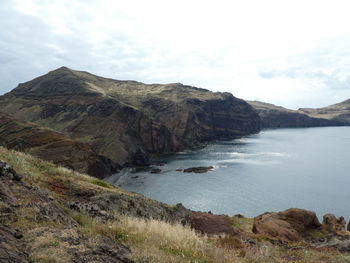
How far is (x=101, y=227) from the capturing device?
32.8 ft

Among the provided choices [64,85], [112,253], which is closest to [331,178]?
[112,253]

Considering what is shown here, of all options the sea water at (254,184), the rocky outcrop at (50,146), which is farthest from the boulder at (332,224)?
the rocky outcrop at (50,146)

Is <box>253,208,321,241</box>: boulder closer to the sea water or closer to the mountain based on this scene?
the sea water

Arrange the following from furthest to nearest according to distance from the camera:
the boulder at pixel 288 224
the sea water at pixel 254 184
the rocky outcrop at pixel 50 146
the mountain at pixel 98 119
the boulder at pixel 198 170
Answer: the mountain at pixel 98 119 < the boulder at pixel 198 170 < the rocky outcrop at pixel 50 146 < the sea water at pixel 254 184 < the boulder at pixel 288 224

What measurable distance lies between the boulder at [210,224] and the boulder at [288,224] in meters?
7.07

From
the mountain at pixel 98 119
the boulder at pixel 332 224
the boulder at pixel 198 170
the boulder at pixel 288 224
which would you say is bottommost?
the boulder at pixel 198 170

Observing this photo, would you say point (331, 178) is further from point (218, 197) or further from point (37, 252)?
point (37, 252)

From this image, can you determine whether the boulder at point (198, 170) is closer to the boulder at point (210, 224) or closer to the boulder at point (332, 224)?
the boulder at point (332, 224)

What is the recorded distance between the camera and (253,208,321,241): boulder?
29.5 metres

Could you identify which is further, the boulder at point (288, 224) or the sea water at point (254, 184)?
the sea water at point (254, 184)

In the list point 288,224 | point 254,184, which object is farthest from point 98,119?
point 288,224

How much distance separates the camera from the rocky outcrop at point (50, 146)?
8986 cm

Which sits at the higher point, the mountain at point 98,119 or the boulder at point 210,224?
the mountain at point 98,119

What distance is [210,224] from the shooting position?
23.4 m
